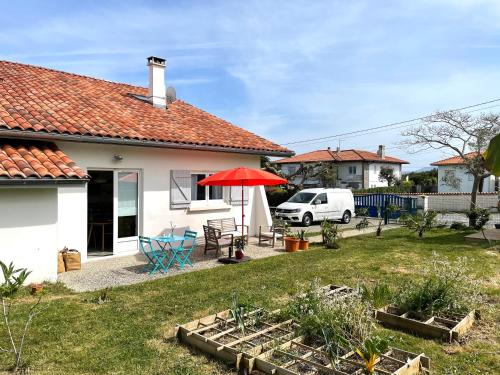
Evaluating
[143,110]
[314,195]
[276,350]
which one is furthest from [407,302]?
[314,195]

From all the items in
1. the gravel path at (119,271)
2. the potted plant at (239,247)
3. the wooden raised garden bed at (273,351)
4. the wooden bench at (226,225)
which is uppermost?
the wooden bench at (226,225)

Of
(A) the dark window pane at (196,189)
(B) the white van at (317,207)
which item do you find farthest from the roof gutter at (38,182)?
(B) the white van at (317,207)

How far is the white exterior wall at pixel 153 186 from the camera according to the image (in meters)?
9.88

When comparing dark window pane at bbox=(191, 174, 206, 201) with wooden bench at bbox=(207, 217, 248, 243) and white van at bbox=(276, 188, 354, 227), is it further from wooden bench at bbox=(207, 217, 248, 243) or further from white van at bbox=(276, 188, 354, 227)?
white van at bbox=(276, 188, 354, 227)

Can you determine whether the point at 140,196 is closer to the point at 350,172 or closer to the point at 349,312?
the point at 349,312

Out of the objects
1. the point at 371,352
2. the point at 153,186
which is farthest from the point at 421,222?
the point at 371,352

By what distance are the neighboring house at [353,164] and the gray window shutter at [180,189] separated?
4097 centimetres

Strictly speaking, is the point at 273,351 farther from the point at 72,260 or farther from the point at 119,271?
the point at 72,260

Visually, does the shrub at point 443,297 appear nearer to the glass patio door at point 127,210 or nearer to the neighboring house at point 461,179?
the glass patio door at point 127,210

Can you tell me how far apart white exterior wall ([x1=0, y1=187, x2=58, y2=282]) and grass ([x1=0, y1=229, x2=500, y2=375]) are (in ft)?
1.97

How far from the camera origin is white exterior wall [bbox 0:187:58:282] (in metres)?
7.50

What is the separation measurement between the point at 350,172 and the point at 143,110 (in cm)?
4614

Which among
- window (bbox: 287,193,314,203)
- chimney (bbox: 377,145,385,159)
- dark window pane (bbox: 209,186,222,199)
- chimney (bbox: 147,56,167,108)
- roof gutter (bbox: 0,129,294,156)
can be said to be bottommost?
window (bbox: 287,193,314,203)

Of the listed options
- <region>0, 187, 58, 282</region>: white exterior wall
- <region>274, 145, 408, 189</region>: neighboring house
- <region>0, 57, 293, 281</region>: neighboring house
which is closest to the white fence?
<region>274, 145, 408, 189</region>: neighboring house
